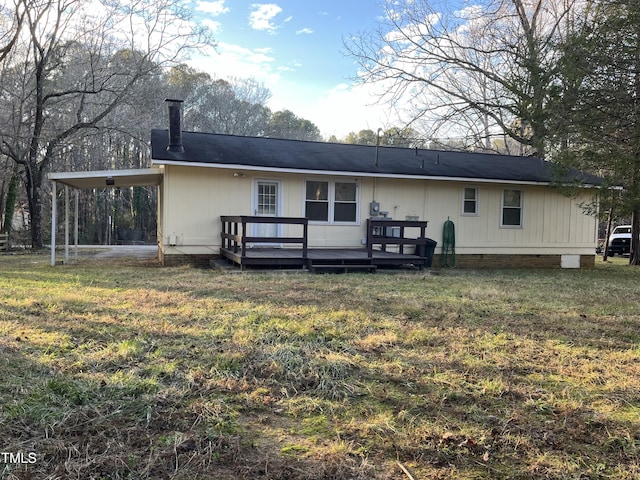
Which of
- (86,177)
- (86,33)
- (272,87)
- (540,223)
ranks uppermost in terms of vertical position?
(272,87)

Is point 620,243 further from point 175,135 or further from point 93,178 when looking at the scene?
point 93,178

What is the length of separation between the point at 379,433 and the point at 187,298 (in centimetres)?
433

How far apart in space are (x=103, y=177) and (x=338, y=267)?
5.66 metres

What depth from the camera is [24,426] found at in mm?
2467

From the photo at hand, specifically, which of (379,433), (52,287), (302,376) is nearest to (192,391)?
(302,376)

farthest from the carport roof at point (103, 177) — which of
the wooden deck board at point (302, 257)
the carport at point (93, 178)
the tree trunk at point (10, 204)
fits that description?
the tree trunk at point (10, 204)

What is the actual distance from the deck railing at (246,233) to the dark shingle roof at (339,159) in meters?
1.45

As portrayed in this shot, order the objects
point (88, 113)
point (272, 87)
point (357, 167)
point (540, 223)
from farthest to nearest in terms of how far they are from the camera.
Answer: point (272, 87), point (88, 113), point (540, 223), point (357, 167)

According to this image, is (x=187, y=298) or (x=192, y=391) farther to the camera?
(x=187, y=298)

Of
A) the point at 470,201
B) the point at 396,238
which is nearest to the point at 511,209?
the point at 470,201

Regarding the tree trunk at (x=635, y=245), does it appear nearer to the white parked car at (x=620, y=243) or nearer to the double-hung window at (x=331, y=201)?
the white parked car at (x=620, y=243)

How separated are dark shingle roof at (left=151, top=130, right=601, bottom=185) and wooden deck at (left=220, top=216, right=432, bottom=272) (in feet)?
5.16

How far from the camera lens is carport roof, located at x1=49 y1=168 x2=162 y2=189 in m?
9.77

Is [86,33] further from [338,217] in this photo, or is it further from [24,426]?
[24,426]
